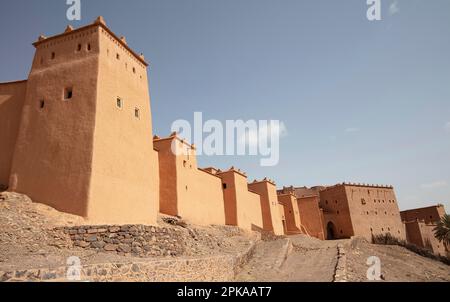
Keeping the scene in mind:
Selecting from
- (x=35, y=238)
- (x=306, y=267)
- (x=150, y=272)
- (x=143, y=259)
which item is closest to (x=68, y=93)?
(x=35, y=238)

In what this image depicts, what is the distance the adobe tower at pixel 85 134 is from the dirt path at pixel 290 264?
16.4 ft

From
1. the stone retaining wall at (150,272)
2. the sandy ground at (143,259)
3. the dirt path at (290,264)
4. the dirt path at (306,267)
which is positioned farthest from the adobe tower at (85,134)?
the dirt path at (306,267)

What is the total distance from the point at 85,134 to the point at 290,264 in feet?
35.4

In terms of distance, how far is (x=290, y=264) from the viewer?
51.3ft

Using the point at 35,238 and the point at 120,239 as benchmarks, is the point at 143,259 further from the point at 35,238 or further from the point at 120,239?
the point at 35,238

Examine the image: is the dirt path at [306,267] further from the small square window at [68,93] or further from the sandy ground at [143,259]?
the small square window at [68,93]

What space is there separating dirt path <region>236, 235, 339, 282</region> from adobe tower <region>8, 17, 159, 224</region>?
500 centimetres

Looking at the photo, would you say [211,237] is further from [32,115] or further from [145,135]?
[32,115]

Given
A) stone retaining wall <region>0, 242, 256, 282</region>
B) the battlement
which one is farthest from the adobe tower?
stone retaining wall <region>0, 242, 256, 282</region>

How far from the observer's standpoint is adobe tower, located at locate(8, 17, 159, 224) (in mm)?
11430

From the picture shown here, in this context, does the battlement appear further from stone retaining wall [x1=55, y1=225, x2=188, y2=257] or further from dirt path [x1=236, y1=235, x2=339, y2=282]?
dirt path [x1=236, y1=235, x2=339, y2=282]

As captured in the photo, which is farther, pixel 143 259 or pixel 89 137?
pixel 89 137

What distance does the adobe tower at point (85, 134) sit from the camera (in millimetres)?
11430
